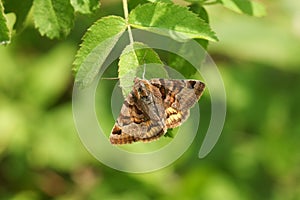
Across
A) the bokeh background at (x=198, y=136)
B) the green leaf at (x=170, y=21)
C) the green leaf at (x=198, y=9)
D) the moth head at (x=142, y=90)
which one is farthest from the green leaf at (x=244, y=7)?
the bokeh background at (x=198, y=136)

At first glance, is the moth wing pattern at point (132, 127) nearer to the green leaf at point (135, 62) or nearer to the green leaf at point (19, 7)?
the green leaf at point (135, 62)

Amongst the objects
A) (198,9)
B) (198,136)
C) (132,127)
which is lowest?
(198,136)

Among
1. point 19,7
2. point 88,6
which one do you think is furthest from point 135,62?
point 19,7

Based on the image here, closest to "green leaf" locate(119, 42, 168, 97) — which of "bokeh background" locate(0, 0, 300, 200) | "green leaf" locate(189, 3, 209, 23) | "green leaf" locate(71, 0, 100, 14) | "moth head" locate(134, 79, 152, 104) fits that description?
"moth head" locate(134, 79, 152, 104)

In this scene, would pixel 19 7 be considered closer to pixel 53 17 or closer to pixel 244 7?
pixel 53 17

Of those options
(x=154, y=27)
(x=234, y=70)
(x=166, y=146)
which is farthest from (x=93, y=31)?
(x=234, y=70)
